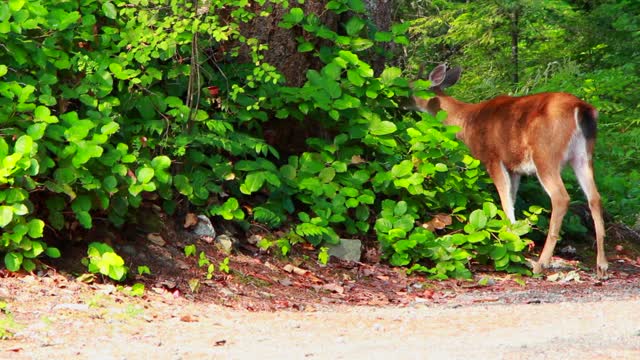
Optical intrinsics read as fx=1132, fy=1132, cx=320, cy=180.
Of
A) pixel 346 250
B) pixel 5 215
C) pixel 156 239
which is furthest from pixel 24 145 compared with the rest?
pixel 346 250

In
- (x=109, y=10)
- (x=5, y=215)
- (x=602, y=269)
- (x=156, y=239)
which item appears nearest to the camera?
(x=5, y=215)

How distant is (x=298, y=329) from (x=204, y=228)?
8.47 ft

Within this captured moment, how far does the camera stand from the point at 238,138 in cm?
945

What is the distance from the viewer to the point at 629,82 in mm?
16469

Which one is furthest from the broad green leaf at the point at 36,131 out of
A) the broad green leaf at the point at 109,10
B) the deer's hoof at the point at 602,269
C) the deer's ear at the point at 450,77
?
the deer's ear at the point at 450,77

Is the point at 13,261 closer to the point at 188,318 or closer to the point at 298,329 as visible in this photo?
the point at 188,318

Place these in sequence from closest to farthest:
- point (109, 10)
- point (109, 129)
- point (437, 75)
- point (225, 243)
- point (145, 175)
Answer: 1. point (109, 129)
2. point (145, 175)
3. point (109, 10)
4. point (225, 243)
5. point (437, 75)

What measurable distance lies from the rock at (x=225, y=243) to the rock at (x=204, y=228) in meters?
0.07

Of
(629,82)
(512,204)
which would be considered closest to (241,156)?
(512,204)

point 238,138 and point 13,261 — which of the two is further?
point 238,138

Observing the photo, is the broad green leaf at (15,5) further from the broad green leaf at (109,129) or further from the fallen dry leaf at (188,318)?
the fallen dry leaf at (188,318)

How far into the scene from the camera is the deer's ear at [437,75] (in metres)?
12.8

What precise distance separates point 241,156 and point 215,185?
2.11 ft

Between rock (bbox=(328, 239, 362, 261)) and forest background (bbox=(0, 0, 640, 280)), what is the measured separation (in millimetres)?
204
